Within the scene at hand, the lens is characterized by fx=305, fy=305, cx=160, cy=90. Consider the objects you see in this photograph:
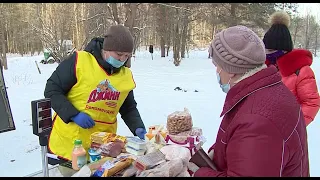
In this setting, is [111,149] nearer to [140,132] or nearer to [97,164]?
[97,164]

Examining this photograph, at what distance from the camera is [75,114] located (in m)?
2.12

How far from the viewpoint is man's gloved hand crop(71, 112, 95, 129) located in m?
2.09

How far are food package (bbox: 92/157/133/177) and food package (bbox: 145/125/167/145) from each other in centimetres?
45

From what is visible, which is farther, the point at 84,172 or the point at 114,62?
the point at 114,62

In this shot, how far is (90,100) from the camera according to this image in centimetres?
220

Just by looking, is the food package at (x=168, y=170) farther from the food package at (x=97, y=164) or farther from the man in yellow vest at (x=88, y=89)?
the man in yellow vest at (x=88, y=89)

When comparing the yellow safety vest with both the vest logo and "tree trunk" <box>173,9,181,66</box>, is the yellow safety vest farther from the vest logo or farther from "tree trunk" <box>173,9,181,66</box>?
"tree trunk" <box>173,9,181,66</box>

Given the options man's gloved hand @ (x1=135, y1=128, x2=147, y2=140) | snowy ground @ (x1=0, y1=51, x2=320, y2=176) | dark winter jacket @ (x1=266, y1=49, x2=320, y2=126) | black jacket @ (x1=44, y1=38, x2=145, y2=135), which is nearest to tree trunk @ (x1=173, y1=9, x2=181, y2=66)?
snowy ground @ (x1=0, y1=51, x2=320, y2=176)

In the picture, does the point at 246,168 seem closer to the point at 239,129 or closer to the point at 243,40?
the point at 239,129

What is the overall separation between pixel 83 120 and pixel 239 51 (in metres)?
1.24

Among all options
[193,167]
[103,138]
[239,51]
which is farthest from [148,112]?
[239,51]

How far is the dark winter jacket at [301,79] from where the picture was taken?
252 cm

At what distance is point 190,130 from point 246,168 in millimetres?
1088

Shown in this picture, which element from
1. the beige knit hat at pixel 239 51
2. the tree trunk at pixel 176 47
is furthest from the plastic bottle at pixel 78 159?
the tree trunk at pixel 176 47
